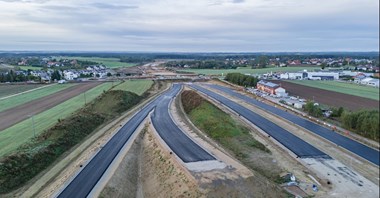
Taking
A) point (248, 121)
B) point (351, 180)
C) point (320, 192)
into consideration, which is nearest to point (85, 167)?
point (320, 192)

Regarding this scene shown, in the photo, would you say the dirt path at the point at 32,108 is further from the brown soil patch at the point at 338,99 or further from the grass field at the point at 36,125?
the brown soil patch at the point at 338,99

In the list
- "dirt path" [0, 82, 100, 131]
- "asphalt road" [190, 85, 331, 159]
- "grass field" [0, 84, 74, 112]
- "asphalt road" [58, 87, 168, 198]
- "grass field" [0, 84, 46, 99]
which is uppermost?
"grass field" [0, 84, 46, 99]

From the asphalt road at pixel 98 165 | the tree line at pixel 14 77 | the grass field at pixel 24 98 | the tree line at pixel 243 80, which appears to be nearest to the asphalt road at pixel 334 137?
the asphalt road at pixel 98 165

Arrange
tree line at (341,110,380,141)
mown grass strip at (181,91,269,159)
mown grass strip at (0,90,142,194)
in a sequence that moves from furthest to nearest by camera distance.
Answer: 1. mown grass strip at (181,91,269,159)
2. tree line at (341,110,380,141)
3. mown grass strip at (0,90,142,194)

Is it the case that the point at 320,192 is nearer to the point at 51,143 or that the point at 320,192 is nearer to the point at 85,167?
the point at 85,167

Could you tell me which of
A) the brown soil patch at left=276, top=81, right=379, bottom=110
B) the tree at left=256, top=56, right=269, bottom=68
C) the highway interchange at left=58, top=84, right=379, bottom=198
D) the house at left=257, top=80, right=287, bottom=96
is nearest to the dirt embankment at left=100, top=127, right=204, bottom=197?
the highway interchange at left=58, top=84, right=379, bottom=198

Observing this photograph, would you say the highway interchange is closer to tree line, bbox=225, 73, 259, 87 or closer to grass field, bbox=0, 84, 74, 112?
grass field, bbox=0, 84, 74, 112
